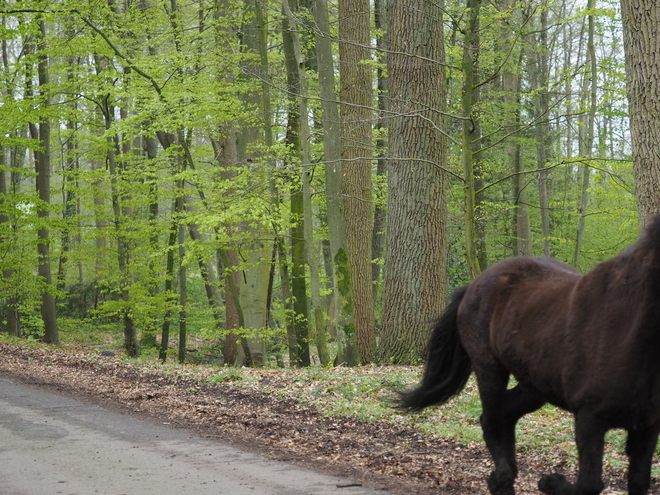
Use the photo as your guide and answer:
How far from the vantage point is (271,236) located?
15805 mm

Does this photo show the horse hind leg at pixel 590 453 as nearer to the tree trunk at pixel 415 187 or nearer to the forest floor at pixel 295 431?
the forest floor at pixel 295 431

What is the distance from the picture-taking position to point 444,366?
5.40 meters

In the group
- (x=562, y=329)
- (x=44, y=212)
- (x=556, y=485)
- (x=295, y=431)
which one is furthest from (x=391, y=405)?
(x=44, y=212)

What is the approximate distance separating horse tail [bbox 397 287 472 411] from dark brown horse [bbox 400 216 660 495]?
0.02m

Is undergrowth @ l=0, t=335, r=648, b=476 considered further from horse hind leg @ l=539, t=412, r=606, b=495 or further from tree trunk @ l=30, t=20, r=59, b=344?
tree trunk @ l=30, t=20, r=59, b=344

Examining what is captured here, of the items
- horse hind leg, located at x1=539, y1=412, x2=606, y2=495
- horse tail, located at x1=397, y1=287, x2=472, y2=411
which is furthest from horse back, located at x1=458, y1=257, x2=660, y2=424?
horse tail, located at x1=397, y1=287, x2=472, y2=411

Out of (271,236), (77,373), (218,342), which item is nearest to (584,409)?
(77,373)

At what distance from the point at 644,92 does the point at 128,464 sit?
19.0 ft

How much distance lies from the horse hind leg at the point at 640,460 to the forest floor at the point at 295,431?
1169mm

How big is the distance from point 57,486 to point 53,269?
86.5 feet

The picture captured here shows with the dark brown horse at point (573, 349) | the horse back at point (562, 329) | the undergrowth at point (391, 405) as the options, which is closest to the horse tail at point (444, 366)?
the dark brown horse at point (573, 349)

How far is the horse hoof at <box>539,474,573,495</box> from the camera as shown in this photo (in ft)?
12.6

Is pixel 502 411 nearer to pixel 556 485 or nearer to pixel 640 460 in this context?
pixel 556 485

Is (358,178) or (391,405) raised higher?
(358,178)
